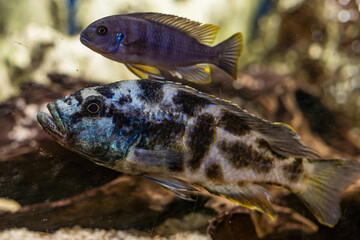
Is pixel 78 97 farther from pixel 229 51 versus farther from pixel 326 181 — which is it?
pixel 326 181

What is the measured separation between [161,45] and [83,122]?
518 mm

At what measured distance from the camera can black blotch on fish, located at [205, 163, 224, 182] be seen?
139 centimetres

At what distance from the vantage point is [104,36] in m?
1.26

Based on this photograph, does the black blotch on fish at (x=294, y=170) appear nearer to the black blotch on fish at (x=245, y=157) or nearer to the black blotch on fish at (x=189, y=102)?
the black blotch on fish at (x=245, y=157)

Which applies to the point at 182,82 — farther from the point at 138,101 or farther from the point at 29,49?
the point at 29,49

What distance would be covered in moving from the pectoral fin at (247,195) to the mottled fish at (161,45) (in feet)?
1.92

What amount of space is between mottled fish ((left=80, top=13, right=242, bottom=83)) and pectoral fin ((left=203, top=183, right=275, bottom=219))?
584 millimetres

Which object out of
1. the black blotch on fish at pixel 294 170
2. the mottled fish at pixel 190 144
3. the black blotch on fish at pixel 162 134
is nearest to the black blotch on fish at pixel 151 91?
the mottled fish at pixel 190 144

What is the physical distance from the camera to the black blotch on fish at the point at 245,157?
4.62 ft

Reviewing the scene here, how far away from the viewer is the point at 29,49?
54.7 inches

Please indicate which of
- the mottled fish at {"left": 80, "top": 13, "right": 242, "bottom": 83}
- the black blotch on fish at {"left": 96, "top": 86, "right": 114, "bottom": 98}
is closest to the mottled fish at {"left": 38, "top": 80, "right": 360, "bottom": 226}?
the black blotch on fish at {"left": 96, "top": 86, "right": 114, "bottom": 98}

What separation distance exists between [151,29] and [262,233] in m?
1.42

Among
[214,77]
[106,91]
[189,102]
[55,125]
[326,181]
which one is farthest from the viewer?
[214,77]

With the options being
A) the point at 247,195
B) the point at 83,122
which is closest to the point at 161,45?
the point at 83,122
